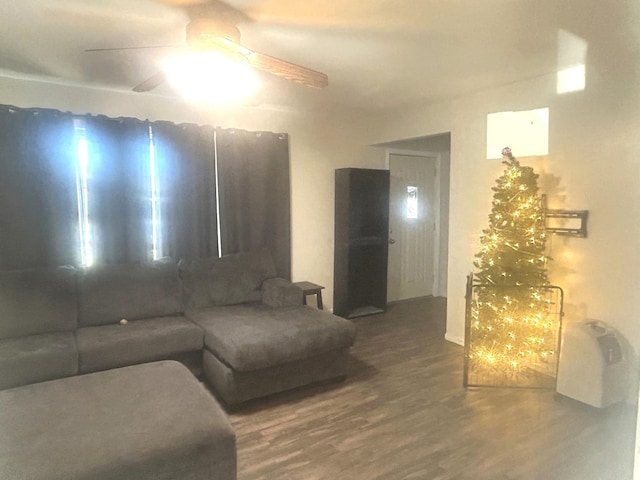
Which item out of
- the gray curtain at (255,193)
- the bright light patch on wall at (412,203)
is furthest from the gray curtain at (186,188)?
the bright light patch on wall at (412,203)

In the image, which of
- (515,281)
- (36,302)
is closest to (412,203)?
(515,281)

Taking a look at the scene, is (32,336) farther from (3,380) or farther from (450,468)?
(450,468)

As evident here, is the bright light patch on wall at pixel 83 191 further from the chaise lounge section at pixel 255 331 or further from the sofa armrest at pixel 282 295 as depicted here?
the sofa armrest at pixel 282 295

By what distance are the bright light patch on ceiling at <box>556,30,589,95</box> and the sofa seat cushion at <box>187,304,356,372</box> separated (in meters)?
2.44

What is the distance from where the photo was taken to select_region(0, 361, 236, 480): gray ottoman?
64.1 inches

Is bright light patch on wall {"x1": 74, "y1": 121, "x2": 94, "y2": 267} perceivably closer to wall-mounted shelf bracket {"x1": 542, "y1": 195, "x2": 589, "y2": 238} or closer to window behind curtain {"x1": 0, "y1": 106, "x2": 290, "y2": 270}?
window behind curtain {"x1": 0, "y1": 106, "x2": 290, "y2": 270}

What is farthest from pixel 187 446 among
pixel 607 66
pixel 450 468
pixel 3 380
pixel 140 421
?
pixel 607 66

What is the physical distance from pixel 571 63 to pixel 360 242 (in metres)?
2.77

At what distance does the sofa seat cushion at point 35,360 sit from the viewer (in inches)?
102

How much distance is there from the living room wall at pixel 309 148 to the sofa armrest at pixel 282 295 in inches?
34.1

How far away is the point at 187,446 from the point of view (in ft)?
5.85

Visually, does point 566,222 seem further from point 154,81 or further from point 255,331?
point 154,81

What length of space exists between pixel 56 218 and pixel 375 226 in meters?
3.36

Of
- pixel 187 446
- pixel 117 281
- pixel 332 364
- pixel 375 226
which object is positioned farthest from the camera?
pixel 375 226
